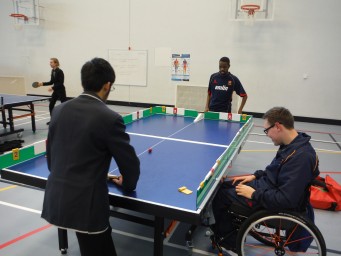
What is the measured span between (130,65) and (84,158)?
796 cm

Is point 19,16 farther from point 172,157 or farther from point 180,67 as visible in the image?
point 172,157

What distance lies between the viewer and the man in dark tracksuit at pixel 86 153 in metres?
1.39

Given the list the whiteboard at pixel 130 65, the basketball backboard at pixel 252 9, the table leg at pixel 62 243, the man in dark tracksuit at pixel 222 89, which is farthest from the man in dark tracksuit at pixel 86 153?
the whiteboard at pixel 130 65

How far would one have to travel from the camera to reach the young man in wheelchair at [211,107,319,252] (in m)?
1.78

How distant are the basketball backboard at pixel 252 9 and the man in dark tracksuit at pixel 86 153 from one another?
6.67 meters

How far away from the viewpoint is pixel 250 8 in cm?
714

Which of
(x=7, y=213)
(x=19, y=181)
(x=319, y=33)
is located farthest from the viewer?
(x=319, y=33)

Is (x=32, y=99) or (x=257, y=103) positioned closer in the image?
(x=32, y=99)

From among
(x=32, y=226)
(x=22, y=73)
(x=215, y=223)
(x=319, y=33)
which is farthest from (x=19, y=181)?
(x=22, y=73)

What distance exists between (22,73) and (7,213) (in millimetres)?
Result: 8789

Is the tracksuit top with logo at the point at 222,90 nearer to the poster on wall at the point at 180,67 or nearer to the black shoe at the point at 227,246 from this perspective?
the black shoe at the point at 227,246

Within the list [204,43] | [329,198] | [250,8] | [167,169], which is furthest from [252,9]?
[167,169]

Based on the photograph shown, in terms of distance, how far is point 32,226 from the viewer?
267 cm

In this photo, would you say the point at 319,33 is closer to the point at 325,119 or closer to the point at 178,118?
the point at 325,119
